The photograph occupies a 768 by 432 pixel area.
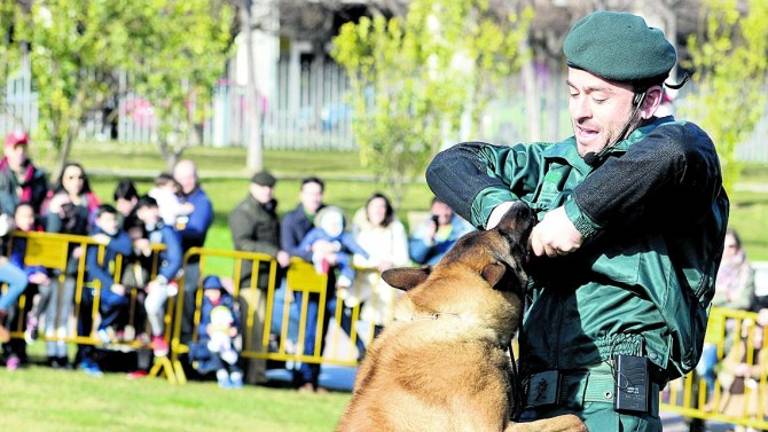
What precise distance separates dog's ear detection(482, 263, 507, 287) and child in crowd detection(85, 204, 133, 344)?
308 inches

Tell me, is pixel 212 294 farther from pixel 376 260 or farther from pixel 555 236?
pixel 555 236

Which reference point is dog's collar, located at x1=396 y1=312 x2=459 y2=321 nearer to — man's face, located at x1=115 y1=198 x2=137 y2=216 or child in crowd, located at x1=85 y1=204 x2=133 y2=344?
child in crowd, located at x1=85 y1=204 x2=133 y2=344

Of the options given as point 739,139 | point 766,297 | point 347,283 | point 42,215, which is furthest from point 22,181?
point 739,139

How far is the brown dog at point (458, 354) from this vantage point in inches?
136

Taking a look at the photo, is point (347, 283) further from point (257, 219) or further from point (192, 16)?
point (192, 16)

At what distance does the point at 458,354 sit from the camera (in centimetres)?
352

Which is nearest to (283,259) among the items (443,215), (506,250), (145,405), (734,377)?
(443,215)

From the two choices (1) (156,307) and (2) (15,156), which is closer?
(1) (156,307)

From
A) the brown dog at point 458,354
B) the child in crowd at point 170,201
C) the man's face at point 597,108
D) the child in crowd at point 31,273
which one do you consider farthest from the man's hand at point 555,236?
the child in crowd at point 31,273

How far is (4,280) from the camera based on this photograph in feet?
35.4

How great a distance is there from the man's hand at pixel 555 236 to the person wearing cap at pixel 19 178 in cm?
859

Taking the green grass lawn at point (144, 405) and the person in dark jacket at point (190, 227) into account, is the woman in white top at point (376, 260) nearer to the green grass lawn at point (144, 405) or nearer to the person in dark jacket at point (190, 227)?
the green grass lawn at point (144, 405)

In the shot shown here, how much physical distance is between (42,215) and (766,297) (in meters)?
6.24

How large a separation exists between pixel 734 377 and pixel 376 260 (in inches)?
127
